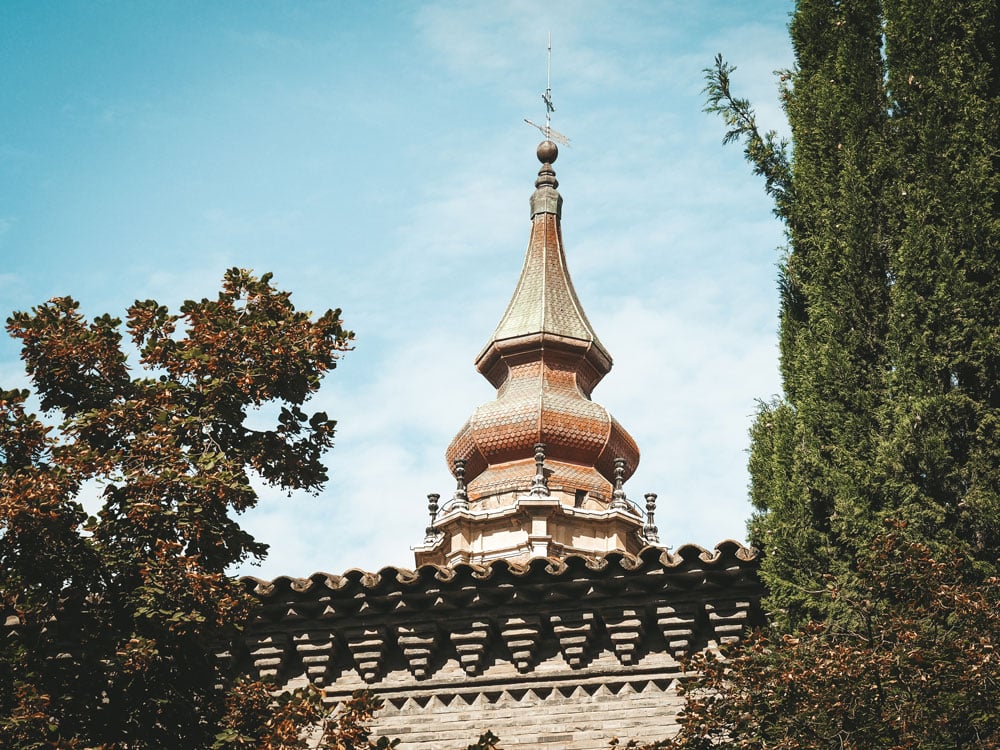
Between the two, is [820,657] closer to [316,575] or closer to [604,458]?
[316,575]

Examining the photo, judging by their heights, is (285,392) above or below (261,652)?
above

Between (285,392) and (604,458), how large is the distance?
18.0 meters

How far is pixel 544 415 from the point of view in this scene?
29.0 meters

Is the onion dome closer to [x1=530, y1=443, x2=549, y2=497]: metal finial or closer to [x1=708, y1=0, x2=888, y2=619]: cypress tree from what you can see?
[x1=530, y1=443, x2=549, y2=497]: metal finial

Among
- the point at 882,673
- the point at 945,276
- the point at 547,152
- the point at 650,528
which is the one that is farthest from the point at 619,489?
the point at 882,673

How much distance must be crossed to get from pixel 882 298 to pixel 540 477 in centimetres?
1651

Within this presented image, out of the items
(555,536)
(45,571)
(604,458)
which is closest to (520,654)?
(45,571)

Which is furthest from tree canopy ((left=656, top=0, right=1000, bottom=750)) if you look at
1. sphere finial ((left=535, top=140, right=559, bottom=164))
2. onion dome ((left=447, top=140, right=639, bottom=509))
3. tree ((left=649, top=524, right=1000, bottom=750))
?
sphere finial ((left=535, top=140, right=559, bottom=164))

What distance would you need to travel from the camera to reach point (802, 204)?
12.4 metres

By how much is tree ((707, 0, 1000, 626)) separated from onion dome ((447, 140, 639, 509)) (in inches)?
632

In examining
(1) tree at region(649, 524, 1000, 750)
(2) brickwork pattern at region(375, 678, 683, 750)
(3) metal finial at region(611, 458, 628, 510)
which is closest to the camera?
(1) tree at region(649, 524, 1000, 750)

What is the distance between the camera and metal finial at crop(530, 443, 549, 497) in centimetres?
2747

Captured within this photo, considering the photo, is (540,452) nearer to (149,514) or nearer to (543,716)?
(543,716)

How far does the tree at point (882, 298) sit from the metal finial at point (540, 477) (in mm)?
14878
